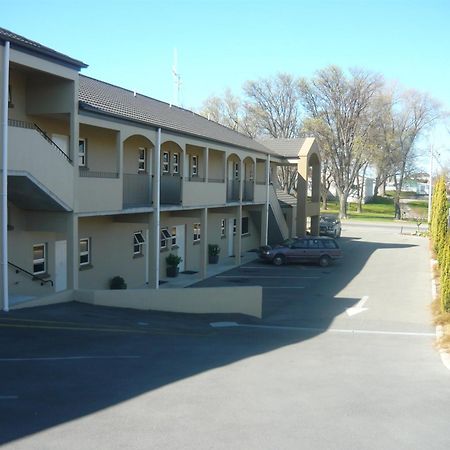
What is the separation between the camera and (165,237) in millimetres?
25188

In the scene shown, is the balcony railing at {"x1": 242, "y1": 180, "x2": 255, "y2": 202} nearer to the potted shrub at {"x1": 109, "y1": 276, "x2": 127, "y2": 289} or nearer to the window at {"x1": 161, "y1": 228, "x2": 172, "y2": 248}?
the window at {"x1": 161, "y1": 228, "x2": 172, "y2": 248}


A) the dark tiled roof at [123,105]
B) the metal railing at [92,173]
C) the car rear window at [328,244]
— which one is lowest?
the car rear window at [328,244]

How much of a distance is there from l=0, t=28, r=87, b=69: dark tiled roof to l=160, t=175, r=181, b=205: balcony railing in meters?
7.24

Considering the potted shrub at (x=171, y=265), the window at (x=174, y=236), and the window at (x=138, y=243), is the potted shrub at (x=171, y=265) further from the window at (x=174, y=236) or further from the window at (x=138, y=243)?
the window at (x=138, y=243)

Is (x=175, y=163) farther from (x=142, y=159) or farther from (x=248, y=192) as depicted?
(x=248, y=192)

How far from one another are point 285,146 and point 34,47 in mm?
27782

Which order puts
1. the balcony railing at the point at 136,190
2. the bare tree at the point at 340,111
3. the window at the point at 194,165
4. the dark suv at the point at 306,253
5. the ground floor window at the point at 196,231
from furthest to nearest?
1. the bare tree at the point at 340,111
2. the dark suv at the point at 306,253
3. the ground floor window at the point at 196,231
4. the window at the point at 194,165
5. the balcony railing at the point at 136,190

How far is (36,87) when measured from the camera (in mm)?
15172

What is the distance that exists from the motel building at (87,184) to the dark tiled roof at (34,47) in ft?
0.12

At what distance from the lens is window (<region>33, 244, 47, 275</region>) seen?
1657 cm

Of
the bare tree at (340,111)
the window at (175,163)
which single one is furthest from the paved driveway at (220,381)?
the bare tree at (340,111)

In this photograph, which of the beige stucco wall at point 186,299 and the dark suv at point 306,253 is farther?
the dark suv at point 306,253

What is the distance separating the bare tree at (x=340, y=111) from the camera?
62.9m

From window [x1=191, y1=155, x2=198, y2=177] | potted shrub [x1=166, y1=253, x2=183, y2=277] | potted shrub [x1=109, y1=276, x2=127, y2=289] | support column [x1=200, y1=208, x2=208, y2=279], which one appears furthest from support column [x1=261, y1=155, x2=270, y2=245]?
potted shrub [x1=109, y1=276, x2=127, y2=289]
